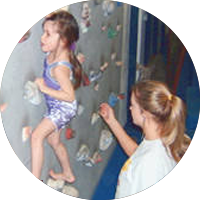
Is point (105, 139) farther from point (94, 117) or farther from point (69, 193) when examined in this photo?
point (94, 117)

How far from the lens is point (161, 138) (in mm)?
1093

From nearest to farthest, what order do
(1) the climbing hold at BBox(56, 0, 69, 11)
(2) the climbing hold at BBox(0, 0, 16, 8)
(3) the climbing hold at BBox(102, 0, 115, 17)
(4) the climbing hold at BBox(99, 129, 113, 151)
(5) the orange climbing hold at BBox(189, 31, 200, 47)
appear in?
(2) the climbing hold at BBox(0, 0, 16, 8) → (1) the climbing hold at BBox(56, 0, 69, 11) → (3) the climbing hold at BBox(102, 0, 115, 17) → (4) the climbing hold at BBox(99, 129, 113, 151) → (5) the orange climbing hold at BBox(189, 31, 200, 47)

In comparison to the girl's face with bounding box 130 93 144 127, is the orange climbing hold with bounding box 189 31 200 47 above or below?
below

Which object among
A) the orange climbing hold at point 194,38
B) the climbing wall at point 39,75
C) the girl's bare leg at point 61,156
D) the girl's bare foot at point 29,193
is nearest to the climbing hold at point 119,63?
the climbing wall at point 39,75

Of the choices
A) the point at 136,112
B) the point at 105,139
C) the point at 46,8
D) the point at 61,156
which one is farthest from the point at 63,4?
the point at 105,139

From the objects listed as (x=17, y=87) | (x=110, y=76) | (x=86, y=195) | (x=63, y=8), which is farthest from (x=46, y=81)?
(x=86, y=195)

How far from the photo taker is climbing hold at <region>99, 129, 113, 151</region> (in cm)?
137

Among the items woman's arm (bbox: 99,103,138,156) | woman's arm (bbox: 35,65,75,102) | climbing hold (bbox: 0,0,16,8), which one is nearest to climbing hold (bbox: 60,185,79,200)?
woman's arm (bbox: 99,103,138,156)

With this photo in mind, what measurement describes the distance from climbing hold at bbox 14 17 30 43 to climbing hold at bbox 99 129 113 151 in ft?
1.54

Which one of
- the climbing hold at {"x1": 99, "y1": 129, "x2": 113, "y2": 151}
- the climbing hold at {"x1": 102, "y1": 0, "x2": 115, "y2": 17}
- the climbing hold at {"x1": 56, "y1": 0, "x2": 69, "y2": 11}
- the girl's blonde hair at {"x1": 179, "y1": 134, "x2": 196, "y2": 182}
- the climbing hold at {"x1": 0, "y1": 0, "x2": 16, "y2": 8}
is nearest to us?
the climbing hold at {"x1": 0, "y1": 0, "x2": 16, "y2": 8}

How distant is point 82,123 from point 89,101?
18 centimetres

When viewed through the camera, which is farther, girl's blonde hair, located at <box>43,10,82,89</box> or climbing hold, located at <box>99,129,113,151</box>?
climbing hold, located at <box>99,129,113,151</box>

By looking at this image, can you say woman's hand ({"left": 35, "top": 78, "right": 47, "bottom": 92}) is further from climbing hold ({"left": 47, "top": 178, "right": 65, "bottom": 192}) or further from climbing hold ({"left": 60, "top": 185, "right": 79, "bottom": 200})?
climbing hold ({"left": 60, "top": 185, "right": 79, "bottom": 200})

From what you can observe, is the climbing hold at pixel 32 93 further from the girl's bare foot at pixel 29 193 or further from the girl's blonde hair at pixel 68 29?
the girl's bare foot at pixel 29 193
